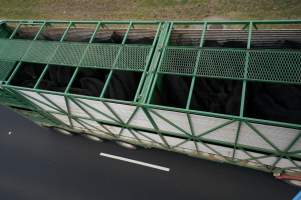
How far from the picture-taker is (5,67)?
883 centimetres

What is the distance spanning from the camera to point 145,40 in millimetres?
8875

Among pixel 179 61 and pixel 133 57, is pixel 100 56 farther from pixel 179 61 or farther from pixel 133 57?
pixel 179 61

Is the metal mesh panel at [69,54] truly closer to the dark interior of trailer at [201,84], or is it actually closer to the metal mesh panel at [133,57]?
the dark interior of trailer at [201,84]

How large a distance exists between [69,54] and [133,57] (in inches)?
77.1

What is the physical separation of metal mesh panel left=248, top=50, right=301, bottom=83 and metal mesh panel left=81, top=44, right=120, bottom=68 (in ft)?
11.4

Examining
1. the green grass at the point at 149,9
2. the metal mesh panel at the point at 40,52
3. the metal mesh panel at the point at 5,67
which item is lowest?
the metal mesh panel at the point at 5,67

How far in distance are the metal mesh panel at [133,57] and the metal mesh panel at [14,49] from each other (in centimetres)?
324

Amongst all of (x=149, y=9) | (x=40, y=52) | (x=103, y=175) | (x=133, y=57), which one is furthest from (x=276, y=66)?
(x=149, y=9)

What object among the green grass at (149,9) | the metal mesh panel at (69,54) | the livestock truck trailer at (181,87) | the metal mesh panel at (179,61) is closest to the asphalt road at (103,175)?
the livestock truck trailer at (181,87)

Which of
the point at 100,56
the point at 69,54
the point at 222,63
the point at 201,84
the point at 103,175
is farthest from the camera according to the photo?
the point at 103,175

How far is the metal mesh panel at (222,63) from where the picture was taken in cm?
680

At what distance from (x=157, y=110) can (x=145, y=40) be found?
2996mm

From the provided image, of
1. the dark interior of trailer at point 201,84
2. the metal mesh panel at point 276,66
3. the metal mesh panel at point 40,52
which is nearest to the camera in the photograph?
the metal mesh panel at point 276,66

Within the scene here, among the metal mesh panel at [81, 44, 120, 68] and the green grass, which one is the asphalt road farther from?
the green grass
